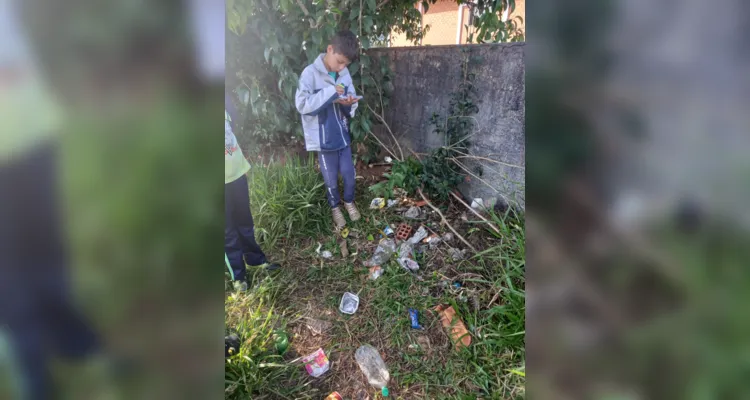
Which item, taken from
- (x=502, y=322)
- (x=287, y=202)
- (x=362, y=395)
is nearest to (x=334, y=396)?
(x=362, y=395)

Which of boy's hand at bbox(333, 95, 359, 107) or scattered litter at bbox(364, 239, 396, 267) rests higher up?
boy's hand at bbox(333, 95, 359, 107)

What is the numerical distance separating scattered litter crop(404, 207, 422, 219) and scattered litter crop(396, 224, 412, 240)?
137 millimetres

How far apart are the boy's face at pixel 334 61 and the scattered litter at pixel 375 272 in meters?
1.48

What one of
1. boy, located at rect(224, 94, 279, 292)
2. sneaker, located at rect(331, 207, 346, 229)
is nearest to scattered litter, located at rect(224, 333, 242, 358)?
boy, located at rect(224, 94, 279, 292)

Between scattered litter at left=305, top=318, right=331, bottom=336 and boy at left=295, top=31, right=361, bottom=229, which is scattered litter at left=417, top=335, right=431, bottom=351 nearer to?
scattered litter at left=305, top=318, right=331, bottom=336

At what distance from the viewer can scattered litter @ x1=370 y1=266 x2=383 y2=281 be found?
9.41 feet

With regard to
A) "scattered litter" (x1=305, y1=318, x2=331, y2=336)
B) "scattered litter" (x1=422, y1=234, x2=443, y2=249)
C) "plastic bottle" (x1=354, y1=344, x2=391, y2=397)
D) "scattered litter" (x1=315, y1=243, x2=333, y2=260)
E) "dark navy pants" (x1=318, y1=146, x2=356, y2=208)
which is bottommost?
"plastic bottle" (x1=354, y1=344, x2=391, y2=397)

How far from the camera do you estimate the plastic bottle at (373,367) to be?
2135 mm

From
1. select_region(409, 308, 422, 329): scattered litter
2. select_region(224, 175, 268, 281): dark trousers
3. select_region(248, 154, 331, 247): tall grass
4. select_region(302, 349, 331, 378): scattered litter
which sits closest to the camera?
select_region(302, 349, 331, 378): scattered litter

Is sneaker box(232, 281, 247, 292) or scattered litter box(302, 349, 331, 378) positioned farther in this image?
sneaker box(232, 281, 247, 292)
